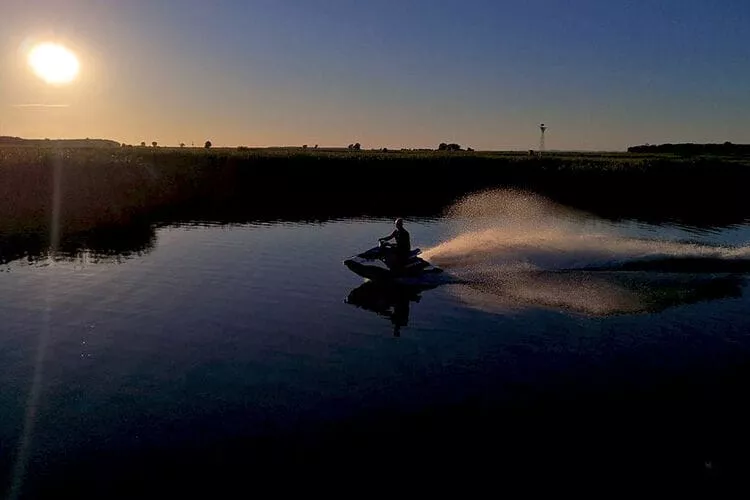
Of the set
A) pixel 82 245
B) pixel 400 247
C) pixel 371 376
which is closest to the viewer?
pixel 371 376

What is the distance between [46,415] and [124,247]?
28.4 m

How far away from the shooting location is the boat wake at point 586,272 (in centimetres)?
2803

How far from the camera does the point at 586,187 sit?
10231 cm

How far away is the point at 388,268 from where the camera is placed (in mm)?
32188

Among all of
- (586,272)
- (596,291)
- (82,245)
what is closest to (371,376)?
(596,291)

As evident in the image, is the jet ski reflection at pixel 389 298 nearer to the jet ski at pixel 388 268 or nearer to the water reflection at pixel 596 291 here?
the jet ski at pixel 388 268

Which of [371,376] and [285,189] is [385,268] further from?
[285,189]

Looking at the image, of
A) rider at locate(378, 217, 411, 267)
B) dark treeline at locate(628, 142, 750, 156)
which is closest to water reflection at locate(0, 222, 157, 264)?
rider at locate(378, 217, 411, 267)

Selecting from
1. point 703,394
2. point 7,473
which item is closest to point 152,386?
→ point 7,473

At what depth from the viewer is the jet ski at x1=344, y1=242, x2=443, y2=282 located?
31797 mm

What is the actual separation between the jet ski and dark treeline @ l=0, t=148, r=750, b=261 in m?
18.0

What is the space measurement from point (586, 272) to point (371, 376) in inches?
709

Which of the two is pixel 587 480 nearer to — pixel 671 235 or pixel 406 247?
pixel 406 247

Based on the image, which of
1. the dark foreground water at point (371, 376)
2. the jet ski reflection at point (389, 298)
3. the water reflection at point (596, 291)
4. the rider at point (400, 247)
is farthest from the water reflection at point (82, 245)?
the water reflection at point (596, 291)
